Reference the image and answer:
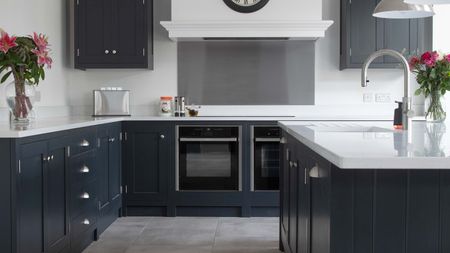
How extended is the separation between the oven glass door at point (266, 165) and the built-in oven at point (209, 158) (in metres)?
0.15

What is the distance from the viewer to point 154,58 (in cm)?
578

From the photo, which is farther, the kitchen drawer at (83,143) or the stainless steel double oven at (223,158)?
the stainless steel double oven at (223,158)

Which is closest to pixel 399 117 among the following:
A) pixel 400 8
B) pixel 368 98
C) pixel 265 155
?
pixel 400 8

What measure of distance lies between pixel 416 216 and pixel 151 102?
4329 mm

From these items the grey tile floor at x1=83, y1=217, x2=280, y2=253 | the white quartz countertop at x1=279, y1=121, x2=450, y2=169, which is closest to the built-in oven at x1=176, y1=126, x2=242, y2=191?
the grey tile floor at x1=83, y1=217, x2=280, y2=253

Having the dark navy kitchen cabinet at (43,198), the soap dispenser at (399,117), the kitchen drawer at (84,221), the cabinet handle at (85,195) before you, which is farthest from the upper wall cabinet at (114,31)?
the soap dispenser at (399,117)

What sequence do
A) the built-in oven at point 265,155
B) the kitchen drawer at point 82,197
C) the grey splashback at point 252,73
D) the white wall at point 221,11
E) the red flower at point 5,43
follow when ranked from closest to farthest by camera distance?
the red flower at point 5,43 < the kitchen drawer at point 82,197 < the built-in oven at point 265,155 < the white wall at point 221,11 < the grey splashback at point 252,73

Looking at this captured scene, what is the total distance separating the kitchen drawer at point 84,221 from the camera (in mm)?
3734

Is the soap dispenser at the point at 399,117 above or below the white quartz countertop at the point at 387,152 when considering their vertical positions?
above

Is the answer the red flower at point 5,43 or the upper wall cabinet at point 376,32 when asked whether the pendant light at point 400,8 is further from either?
the upper wall cabinet at point 376,32

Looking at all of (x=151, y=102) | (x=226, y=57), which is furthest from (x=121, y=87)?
(x=226, y=57)

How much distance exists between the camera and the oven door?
5.21 meters

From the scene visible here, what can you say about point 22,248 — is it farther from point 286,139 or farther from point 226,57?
point 226,57

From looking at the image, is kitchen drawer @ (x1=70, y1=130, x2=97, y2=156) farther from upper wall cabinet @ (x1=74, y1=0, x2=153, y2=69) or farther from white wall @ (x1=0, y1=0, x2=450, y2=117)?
white wall @ (x1=0, y1=0, x2=450, y2=117)
